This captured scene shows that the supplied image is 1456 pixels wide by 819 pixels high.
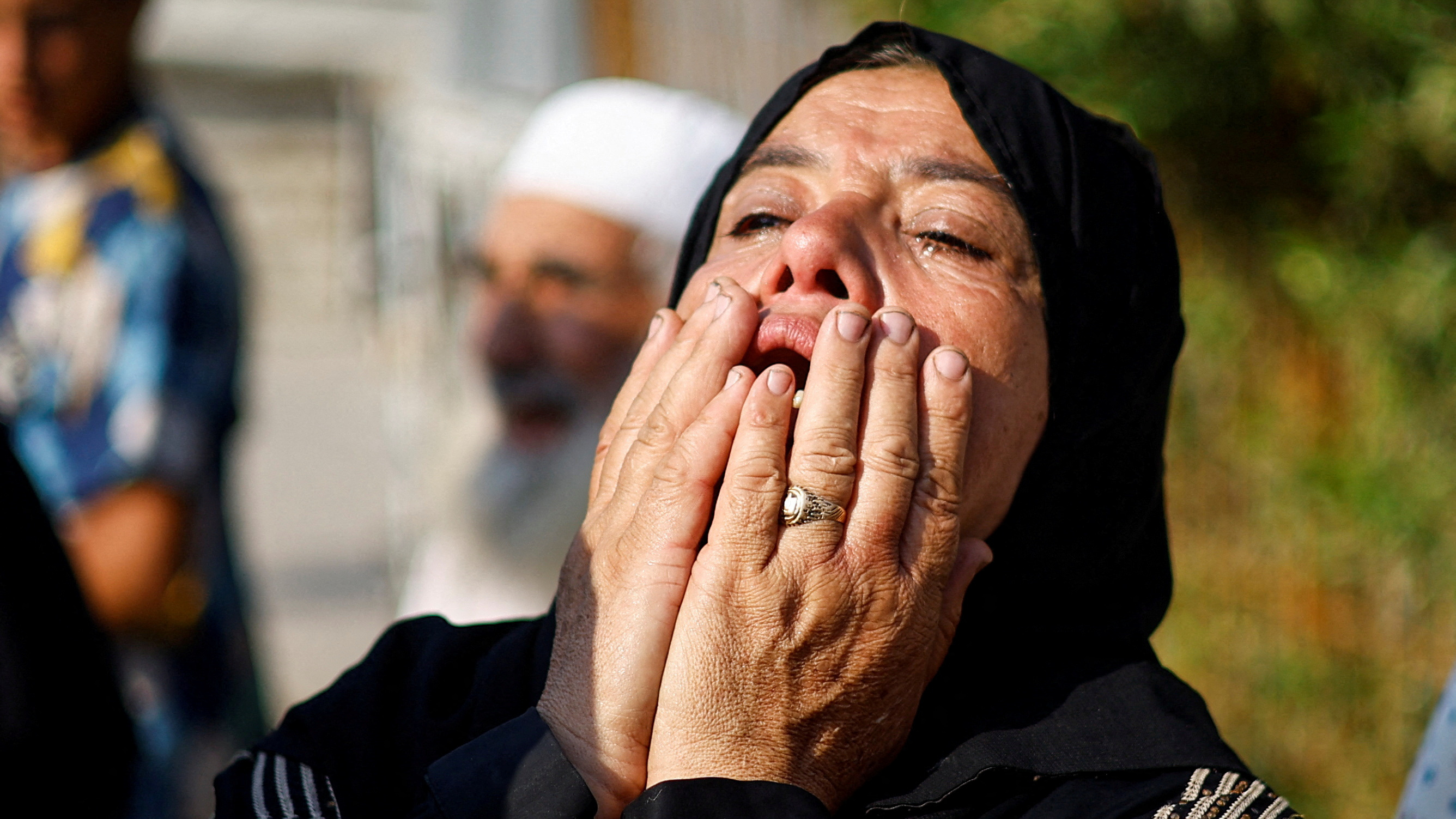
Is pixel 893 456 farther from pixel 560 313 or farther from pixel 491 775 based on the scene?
pixel 560 313

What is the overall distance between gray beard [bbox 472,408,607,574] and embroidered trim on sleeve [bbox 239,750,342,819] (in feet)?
7.12

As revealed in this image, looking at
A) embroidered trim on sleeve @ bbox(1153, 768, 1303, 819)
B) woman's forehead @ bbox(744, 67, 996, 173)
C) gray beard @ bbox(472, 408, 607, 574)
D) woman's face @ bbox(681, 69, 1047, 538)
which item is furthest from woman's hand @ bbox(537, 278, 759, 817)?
gray beard @ bbox(472, 408, 607, 574)

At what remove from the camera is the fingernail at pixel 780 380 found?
1624mm

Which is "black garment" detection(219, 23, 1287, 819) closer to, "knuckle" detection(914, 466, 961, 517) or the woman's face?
the woman's face

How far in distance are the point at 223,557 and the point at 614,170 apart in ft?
5.84

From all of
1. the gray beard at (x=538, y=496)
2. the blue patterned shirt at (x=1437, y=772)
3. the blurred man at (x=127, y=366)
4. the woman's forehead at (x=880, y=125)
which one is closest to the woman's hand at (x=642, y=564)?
the woman's forehead at (x=880, y=125)

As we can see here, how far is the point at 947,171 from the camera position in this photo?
194 cm

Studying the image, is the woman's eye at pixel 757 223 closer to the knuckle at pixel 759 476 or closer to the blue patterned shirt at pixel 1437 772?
the knuckle at pixel 759 476

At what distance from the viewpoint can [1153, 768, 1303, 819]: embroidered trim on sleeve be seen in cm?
159

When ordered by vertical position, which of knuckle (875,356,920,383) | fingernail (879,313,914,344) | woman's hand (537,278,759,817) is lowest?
woman's hand (537,278,759,817)

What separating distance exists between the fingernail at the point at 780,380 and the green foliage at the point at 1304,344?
3.10m

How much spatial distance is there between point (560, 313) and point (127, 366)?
54.4 inches

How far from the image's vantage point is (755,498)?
160 cm

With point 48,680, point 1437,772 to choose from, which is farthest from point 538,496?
point 1437,772
